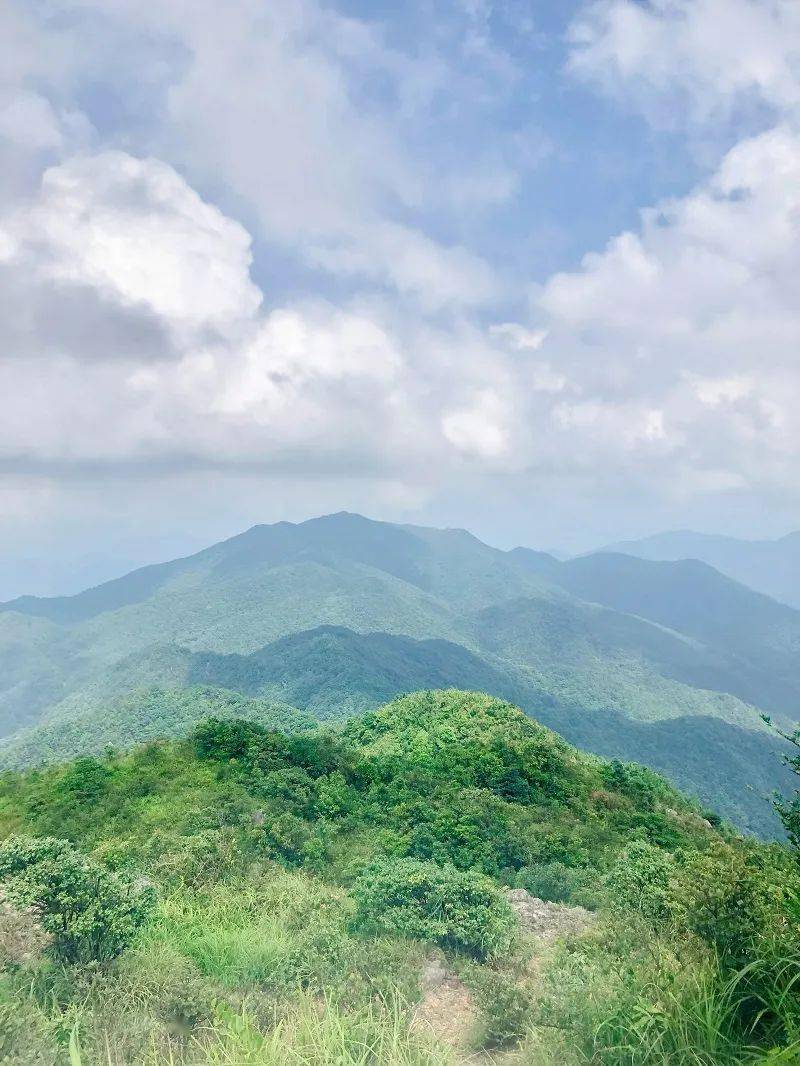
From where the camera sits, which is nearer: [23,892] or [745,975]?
[745,975]

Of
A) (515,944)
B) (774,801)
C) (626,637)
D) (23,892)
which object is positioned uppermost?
(774,801)

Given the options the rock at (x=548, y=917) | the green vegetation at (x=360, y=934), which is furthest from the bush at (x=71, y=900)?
the rock at (x=548, y=917)

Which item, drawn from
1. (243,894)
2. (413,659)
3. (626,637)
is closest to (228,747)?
(243,894)

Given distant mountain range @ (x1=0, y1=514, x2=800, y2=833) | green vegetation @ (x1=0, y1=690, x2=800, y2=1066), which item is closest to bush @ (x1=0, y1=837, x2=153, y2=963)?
green vegetation @ (x1=0, y1=690, x2=800, y2=1066)

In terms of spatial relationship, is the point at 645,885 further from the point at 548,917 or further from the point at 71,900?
the point at 71,900

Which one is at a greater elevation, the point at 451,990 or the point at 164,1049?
the point at 164,1049

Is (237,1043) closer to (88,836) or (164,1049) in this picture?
(164,1049)

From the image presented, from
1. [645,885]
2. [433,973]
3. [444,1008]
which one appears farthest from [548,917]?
[444,1008]

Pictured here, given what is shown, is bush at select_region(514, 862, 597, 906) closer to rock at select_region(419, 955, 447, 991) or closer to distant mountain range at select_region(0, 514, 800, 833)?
rock at select_region(419, 955, 447, 991)

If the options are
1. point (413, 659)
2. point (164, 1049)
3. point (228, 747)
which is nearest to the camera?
point (164, 1049)
